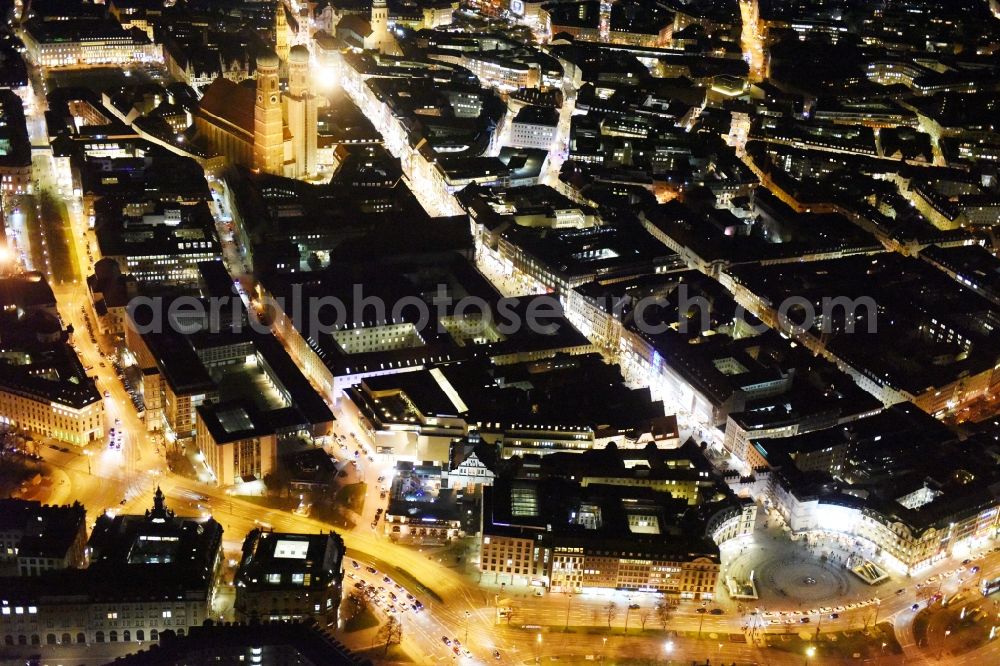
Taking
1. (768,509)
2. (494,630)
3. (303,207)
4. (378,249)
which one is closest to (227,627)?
(494,630)

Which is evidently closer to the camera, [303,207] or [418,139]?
[303,207]

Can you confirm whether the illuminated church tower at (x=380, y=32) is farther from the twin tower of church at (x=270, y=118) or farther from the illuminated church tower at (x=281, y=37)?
→ the illuminated church tower at (x=281, y=37)

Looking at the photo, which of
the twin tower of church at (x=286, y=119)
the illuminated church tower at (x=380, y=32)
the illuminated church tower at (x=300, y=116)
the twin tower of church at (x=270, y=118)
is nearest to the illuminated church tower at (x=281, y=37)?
the twin tower of church at (x=270, y=118)

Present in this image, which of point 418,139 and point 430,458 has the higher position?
point 418,139

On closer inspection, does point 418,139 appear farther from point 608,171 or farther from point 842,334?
point 842,334

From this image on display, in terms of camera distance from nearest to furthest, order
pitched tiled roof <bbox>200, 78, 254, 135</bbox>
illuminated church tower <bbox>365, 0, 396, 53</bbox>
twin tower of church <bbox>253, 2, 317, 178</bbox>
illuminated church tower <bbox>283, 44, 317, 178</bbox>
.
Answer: twin tower of church <bbox>253, 2, 317, 178</bbox>
illuminated church tower <bbox>283, 44, 317, 178</bbox>
pitched tiled roof <bbox>200, 78, 254, 135</bbox>
illuminated church tower <bbox>365, 0, 396, 53</bbox>

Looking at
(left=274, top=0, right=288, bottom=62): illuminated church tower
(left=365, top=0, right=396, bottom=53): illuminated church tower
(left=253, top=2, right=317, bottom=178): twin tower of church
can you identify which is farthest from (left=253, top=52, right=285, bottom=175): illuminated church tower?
(left=365, top=0, right=396, bottom=53): illuminated church tower

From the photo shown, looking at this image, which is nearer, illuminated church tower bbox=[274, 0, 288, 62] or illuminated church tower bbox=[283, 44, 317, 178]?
illuminated church tower bbox=[283, 44, 317, 178]

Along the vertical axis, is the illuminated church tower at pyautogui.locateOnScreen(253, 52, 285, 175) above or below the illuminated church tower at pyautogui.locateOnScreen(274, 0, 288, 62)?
below

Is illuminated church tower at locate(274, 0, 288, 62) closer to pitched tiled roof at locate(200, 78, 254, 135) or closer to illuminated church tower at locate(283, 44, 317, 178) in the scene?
pitched tiled roof at locate(200, 78, 254, 135)

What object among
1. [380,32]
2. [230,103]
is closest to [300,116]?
[230,103]
